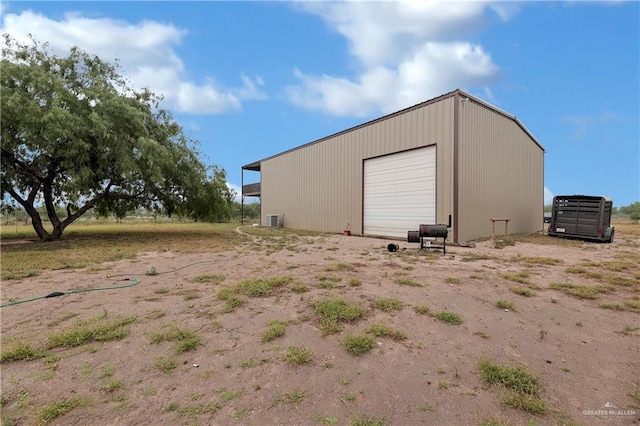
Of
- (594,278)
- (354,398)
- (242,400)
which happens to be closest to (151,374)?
(242,400)

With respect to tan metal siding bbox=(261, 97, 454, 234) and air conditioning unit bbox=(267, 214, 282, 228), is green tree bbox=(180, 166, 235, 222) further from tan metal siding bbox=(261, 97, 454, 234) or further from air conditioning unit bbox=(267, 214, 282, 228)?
air conditioning unit bbox=(267, 214, 282, 228)

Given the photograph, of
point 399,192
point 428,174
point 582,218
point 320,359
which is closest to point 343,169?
point 399,192

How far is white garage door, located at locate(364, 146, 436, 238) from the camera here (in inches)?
446

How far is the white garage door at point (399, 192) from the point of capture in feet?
37.2

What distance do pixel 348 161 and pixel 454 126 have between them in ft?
19.2

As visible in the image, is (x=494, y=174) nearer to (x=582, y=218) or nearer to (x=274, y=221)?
(x=582, y=218)

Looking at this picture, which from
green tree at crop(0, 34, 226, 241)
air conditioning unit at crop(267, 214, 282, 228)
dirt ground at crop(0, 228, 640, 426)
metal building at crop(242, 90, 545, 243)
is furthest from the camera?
air conditioning unit at crop(267, 214, 282, 228)

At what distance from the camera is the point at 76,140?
375 inches

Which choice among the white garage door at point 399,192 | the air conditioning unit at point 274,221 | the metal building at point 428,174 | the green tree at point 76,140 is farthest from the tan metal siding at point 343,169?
the green tree at point 76,140

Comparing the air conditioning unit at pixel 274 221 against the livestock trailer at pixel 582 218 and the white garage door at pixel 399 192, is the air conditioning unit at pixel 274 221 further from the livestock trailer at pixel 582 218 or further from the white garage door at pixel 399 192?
the livestock trailer at pixel 582 218

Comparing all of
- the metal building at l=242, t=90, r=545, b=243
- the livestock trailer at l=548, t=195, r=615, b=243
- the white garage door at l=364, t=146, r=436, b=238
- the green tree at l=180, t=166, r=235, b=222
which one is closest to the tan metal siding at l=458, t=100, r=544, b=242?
the metal building at l=242, t=90, r=545, b=243

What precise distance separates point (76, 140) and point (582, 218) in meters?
18.8

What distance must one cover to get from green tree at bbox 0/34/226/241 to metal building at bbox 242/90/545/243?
7100 millimetres

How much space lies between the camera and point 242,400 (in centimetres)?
195
